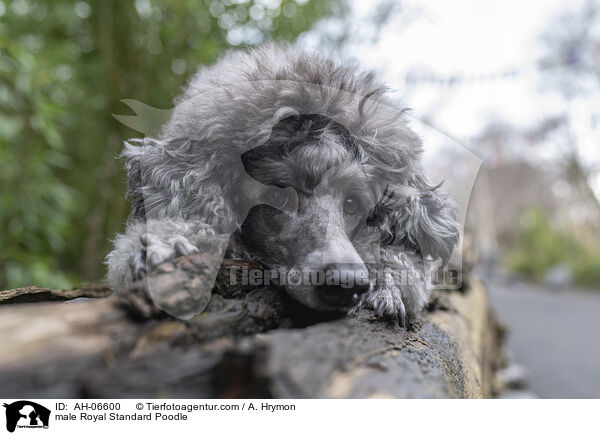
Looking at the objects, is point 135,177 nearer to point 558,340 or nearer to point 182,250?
point 182,250

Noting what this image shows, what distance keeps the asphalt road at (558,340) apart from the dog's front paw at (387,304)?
7.66 feet

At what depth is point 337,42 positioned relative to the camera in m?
4.82

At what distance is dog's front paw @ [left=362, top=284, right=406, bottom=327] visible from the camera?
1.74 metres

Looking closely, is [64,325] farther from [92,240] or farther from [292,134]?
[92,240]

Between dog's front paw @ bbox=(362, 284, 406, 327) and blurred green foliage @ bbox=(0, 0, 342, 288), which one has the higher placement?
blurred green foliage @ bbox=(0, 0, 342, 288)

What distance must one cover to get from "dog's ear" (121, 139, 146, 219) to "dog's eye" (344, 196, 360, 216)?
2.84 ft

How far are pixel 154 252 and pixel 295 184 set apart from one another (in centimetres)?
64

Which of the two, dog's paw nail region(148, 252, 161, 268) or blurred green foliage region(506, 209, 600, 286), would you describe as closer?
dog's paw nail region(148, 252, 161, 268)

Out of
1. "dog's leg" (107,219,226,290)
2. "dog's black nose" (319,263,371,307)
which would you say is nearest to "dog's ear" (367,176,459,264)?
"dog's black nose" (319,263,371,307)

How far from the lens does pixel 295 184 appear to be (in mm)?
1872
